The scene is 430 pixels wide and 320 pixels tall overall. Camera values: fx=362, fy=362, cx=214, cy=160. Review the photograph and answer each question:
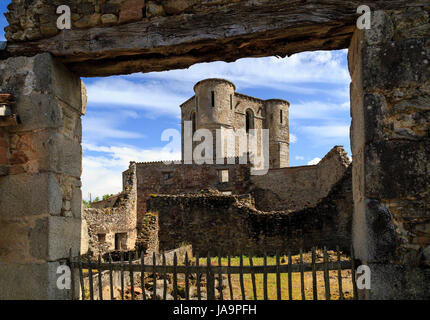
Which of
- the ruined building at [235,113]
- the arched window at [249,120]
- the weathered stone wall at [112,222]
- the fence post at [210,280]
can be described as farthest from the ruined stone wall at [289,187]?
the fence post at [210,280]

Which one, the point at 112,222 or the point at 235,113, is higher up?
the point at 235,113

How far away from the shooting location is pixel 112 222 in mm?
18781

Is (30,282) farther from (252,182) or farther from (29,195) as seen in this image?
(252,182)

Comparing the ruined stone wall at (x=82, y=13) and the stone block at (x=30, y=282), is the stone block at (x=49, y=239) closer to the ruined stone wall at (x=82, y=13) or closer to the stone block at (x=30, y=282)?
the stone block at (x=30, y=282)

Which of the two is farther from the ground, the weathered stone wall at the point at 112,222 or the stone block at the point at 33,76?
the stone block at the point at 33,76

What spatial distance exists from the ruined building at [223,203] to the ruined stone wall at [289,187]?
2.4 inches

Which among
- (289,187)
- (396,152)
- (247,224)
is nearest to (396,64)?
(396,152)

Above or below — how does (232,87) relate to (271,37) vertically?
above

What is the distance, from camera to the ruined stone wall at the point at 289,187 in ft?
73.2

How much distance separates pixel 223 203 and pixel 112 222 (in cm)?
725
